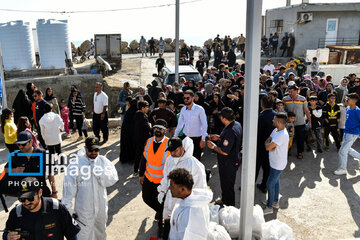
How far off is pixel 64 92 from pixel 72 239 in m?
15.1

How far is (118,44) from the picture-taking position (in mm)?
22438

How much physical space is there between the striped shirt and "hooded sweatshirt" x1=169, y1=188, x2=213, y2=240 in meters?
4.89

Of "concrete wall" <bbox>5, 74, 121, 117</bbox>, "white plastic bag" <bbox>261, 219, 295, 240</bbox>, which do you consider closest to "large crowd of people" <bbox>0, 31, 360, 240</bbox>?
"white plastic bag" <bbox>261, 219, 295, 240</bbox>

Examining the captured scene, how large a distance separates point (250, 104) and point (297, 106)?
168 inches

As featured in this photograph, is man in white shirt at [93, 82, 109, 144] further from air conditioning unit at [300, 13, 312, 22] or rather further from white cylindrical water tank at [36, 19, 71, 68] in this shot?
air conditioning unit at [300, 13, 312, 22]

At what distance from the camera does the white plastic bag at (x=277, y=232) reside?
4.04 m

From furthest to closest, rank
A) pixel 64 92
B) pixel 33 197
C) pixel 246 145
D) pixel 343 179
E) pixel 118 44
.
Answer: pixel 118 44 → pixel 64 92 → pixel 343 179 → pixel 246 145 → pixel 33 197

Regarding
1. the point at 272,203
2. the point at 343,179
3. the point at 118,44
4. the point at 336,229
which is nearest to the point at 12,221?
the point at 272,203

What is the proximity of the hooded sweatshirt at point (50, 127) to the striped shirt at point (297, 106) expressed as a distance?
5.43 m

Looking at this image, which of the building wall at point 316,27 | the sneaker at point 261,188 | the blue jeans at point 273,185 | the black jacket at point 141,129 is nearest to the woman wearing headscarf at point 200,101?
the black jacket at point 141,129

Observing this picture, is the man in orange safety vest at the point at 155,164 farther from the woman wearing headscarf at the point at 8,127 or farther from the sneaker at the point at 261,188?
the woman wearing headscarf at the point at 8,127

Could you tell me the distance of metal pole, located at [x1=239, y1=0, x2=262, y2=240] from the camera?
3.27 metres

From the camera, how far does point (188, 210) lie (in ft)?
9.89

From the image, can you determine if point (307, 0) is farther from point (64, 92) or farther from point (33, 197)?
point (33, 197)
